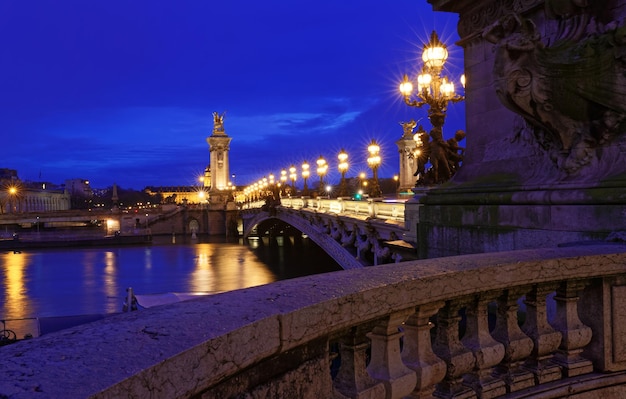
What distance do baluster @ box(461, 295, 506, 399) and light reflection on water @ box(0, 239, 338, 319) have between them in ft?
91.6

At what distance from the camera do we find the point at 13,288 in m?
37.1

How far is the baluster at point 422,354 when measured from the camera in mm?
3090

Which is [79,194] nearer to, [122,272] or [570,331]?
[122,272]

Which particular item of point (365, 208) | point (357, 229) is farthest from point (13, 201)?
point (365, 208)

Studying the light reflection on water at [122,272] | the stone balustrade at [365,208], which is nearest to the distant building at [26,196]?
the light reflection on water at [122,272]

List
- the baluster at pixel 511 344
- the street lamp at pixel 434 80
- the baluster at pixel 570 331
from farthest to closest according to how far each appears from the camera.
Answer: the street lamp at pixel 434 80, the baluster at pixel 570 331, the baluster at pixel 511 344

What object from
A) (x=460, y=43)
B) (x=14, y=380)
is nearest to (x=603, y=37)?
(x=460, y=43)

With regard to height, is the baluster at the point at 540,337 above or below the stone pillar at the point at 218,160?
below

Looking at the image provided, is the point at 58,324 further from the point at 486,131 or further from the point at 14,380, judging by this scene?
the point at 14,380

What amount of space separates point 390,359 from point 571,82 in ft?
14.7

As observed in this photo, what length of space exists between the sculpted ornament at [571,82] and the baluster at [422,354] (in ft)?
13.1

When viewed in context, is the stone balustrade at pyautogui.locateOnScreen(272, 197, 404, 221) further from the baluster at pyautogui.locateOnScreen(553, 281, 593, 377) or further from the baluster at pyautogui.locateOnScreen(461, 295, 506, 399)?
the baluster at pyautogui.locateOnScreen(461, 295, 506, 399)

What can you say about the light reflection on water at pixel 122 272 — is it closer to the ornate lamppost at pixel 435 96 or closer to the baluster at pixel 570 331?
the ornate lamppost at pixel 435 96

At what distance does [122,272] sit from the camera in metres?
44.9
